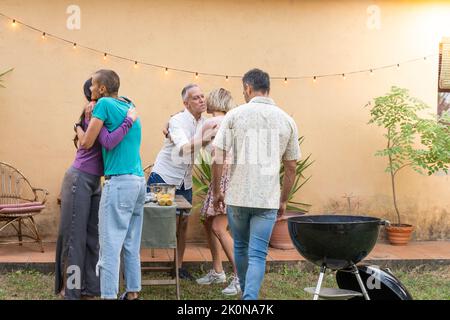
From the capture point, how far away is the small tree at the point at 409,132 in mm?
6414

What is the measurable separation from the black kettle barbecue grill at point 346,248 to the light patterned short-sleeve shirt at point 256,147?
29cm

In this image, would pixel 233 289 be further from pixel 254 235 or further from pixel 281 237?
pixel 281 237

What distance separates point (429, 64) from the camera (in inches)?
280

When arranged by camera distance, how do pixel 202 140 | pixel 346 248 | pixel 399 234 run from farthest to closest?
pixel 399 234, pixel 202 140, pixel 346 248

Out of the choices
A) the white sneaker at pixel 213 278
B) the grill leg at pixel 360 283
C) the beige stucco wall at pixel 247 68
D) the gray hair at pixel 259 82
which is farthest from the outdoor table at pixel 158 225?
the beige stucco wall at pixel 247 68

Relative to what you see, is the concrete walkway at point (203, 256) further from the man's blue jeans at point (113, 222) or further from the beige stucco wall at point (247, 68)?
the man's blue jeans at point (113, 222)

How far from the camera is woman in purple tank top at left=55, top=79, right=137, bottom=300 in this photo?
4473mm

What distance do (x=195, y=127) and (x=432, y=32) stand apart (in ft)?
11.5

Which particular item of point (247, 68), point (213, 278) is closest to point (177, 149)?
point (213, 278)

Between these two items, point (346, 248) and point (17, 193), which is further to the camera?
point (17, 193)

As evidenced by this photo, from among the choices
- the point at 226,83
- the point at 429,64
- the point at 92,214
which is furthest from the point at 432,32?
the point at 92,214

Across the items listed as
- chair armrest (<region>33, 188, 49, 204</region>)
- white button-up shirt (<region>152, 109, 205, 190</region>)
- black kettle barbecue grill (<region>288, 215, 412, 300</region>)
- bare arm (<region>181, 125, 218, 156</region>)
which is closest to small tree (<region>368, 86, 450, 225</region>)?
white button-up shirt (<region>152, 109, 205, 190</region>)

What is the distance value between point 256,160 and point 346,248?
831 millimetres

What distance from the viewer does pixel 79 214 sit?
4527 mm
